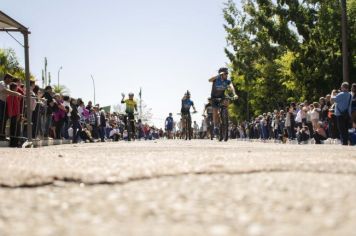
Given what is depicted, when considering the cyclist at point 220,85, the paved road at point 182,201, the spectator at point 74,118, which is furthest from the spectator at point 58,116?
the paved road at point 182,201

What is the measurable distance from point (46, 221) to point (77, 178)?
165 centimetres

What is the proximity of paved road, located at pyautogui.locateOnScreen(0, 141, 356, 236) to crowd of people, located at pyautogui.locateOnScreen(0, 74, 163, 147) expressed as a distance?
901cm

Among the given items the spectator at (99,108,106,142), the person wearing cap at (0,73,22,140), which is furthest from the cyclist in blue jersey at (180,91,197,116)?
the person wearing cap at (0,73,22,140)

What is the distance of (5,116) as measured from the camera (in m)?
14.0

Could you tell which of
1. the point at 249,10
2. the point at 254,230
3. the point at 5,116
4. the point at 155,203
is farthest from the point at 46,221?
the point at 249,10

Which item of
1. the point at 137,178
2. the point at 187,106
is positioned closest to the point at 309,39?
the point at 187,106

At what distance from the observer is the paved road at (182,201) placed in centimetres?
254

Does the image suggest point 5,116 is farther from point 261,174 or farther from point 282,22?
point 282,22

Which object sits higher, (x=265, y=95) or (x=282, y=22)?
(x=282, y=22)

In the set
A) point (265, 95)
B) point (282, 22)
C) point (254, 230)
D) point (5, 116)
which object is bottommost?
point (254, 230)

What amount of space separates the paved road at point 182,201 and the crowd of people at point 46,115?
9006mm

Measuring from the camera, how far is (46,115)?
57.5 feet

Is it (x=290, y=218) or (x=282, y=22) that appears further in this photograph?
(x=282, y=22)

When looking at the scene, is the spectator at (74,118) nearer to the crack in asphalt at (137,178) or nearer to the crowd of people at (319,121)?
the crowd of people at (319,121)
